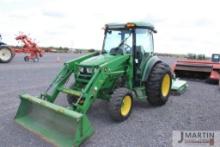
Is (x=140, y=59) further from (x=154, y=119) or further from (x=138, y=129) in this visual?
(x=138, y=129)

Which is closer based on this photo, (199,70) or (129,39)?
(129,39)

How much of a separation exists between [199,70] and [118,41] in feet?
17.6

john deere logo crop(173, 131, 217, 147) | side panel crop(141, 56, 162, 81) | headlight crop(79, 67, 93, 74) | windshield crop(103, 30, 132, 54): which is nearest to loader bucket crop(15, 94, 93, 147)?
headlight crop(79, 67, 93, 74)

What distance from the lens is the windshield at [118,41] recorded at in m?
6.27

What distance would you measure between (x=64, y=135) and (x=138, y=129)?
1353 mm

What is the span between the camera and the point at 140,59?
21.1 feet

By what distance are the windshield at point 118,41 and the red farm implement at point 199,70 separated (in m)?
5.06

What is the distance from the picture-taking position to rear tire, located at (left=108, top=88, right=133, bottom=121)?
516 cm

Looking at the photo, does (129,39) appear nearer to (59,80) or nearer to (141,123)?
(59,80)

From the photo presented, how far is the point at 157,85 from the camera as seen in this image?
250 inches

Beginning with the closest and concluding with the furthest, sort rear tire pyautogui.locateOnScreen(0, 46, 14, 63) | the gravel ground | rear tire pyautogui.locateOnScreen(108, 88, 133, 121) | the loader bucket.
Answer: the loader bucket
the gravel ground
rear tire pyautogui.locateOnScreen(108, 88, 133, 121)
rear tire pyautogui.locateOnScreen(0, 46, 14, 63)

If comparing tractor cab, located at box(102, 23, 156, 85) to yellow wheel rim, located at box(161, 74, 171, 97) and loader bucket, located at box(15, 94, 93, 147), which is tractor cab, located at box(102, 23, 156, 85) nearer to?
yellow wheel rim, located at box(161, 74, 171, 97)

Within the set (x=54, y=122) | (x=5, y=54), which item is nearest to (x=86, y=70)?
(x=54, y=122)

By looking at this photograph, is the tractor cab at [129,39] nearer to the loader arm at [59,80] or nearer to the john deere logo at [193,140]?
the loader arm at [59,80]
